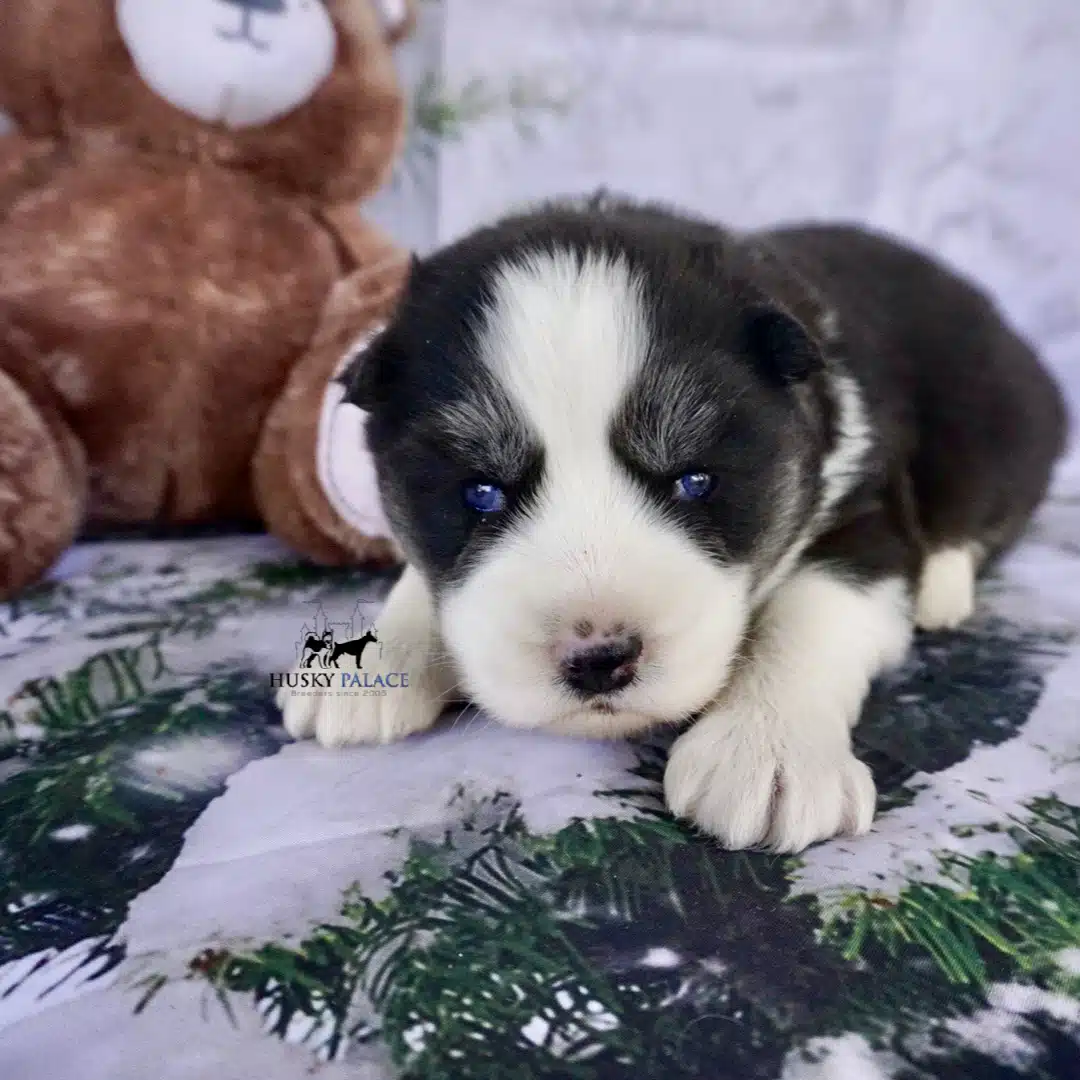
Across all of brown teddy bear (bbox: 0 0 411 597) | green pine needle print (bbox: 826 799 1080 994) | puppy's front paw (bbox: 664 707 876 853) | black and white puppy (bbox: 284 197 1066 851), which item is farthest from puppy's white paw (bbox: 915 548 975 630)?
brown teddy bear (bbox: 0 0 411 597)

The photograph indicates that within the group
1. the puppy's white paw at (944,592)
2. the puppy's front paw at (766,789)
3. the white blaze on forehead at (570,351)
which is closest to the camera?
the puppy's front paw at (766,789)

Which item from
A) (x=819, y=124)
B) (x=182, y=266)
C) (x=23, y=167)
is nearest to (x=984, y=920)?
(x=182, y=266)

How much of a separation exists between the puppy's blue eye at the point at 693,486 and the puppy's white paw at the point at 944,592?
0.76m

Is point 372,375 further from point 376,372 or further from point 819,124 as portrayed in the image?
point 819,124

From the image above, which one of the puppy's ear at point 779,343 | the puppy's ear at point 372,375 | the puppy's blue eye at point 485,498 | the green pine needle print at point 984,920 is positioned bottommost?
the green pine needle print at point 984,920

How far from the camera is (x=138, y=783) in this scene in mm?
1688

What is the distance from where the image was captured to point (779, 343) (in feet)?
5.95

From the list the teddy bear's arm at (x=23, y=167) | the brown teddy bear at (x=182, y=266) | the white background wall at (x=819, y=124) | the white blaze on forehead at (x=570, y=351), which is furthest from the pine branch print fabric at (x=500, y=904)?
the white background wall at (x=819, y=124)

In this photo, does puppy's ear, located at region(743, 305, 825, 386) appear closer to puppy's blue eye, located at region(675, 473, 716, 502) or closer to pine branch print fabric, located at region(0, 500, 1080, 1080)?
puppy's blue eye, located at region(675, 473, 716, 502)

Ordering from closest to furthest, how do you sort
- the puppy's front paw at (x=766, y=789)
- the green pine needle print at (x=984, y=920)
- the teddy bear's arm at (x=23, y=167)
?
the green pine needle print at (x=984, y=920)
the puppy's front paw at (x=766, y=789)
the teddy bear's arm at (x=23, y=167)

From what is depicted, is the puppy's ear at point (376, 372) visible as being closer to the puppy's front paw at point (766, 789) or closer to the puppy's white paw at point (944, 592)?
the puppy's front paw at point (766, 789)

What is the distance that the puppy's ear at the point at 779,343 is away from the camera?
1805 millimetres

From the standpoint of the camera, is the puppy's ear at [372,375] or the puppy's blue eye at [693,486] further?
the puppy's ear at [372,375]

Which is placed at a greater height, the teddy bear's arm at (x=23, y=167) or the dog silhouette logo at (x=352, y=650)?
the teddy bear's arm at (x=23, y=167)
